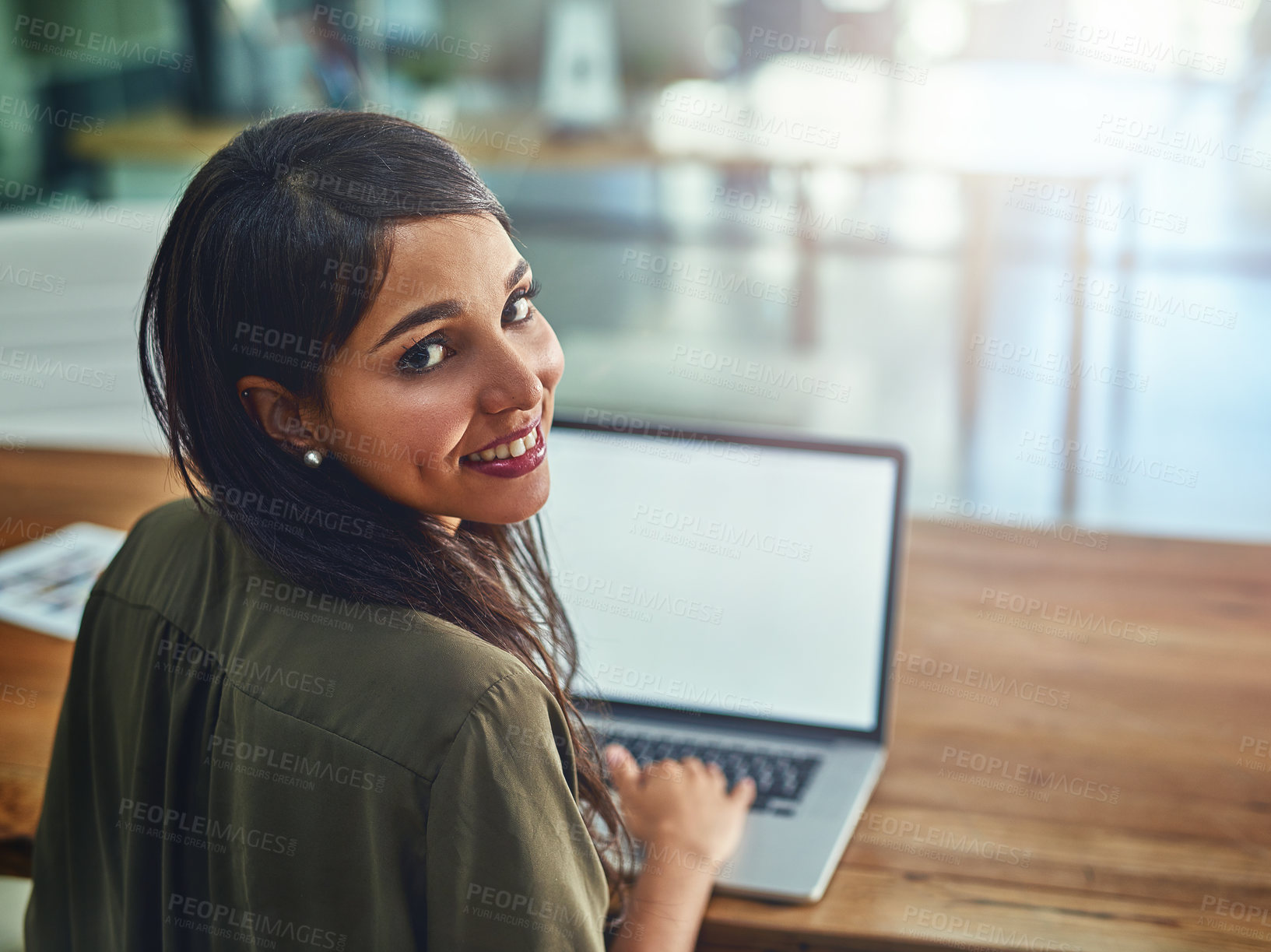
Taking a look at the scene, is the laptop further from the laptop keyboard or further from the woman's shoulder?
the woman's shoulder

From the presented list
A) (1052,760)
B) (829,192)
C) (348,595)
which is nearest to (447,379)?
(348,595)

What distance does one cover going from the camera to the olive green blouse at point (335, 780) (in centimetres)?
66

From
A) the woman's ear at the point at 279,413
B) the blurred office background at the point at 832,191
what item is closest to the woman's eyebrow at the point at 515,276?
the woman's ear at the point at 279,413

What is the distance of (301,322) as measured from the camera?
0.70 metres

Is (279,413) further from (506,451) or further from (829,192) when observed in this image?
(829,192)

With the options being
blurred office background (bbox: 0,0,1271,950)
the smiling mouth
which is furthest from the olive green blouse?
blurred office background (bbox: 0,0,1271,950)

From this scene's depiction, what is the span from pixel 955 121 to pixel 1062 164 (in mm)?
1054

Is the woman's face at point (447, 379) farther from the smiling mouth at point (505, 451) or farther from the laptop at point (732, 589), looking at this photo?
the laptop at point (732, 589)

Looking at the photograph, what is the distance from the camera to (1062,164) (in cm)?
360

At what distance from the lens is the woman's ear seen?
2.42 feet

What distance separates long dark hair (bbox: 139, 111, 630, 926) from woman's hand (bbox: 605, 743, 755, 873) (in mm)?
196

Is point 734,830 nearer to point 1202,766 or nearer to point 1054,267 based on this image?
point 1202,766

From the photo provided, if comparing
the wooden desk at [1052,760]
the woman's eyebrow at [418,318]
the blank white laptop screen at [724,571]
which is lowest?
the wooden desk at [1052,760]

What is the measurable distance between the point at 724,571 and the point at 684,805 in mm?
269
